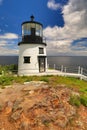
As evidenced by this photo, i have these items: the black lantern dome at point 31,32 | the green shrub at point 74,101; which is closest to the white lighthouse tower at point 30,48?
the black lantern dome at point 31,32

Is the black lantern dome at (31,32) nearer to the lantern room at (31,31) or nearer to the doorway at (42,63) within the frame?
the lantern room at (31,31)

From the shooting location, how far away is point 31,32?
24875 mm

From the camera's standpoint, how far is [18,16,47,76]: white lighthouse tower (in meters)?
24.8

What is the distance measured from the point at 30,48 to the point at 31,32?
2240 mm

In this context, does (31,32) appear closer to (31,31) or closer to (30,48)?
(31,31)

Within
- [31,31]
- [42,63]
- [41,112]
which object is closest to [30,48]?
[31,31]

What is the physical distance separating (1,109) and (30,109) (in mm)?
1791

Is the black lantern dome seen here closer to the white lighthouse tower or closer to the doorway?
the white lighthouse tower

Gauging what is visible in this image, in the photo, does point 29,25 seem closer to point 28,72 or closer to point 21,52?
point 21,52

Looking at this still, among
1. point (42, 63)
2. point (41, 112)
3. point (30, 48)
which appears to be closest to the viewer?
point (41, 112)

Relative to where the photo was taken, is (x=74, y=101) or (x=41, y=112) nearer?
(x=41, y=112)

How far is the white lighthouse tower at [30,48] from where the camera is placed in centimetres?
2483

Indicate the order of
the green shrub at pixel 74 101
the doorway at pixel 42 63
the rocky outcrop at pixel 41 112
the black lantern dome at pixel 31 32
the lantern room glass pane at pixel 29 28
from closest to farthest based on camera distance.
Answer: the rocky outcrop at pixel 41 112 < the green shrub at pixel 74 101 < the black lantern dome at pixel 31 32 < the lantern room glass pane at pixel 29 28 < the doorway at pixel 42 63

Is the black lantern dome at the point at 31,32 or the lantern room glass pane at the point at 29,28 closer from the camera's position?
the black lantern dome at the point at 31,32
